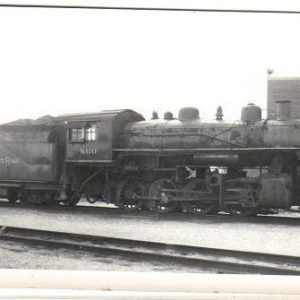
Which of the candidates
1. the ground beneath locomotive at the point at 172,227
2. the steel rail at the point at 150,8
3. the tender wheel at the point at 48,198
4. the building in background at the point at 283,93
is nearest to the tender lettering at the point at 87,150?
the tender wheel at the point at 48,198

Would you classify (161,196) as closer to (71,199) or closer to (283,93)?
(71,199)

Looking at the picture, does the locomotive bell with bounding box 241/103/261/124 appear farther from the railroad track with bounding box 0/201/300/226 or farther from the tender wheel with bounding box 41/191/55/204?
the tender wheel with bounding box 41/191/55/204

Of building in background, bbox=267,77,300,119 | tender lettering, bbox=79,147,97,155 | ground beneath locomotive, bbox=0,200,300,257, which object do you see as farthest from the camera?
tender lettering, bbox=79,147,97,155

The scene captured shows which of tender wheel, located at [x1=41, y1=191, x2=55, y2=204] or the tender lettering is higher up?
the tender lettering

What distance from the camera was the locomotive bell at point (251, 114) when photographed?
31.8 feet

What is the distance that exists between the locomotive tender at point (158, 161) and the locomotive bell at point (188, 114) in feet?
0.08

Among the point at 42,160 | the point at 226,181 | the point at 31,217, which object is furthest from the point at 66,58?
the point at 42,160

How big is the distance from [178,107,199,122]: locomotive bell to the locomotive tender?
0.08ft

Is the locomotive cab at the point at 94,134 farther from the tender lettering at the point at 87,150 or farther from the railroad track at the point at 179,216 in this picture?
the railroad track at the point at 179,216

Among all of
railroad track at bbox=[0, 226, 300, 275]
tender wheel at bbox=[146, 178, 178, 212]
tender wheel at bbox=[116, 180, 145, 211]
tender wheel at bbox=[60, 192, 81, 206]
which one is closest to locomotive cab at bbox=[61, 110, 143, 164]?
tender wheel at bbox=[116, 180, 145, 211]

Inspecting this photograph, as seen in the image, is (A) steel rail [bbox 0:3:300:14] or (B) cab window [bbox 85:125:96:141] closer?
(A) steel rail [bbox 0:3:300:14]

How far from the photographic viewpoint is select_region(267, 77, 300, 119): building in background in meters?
6.21

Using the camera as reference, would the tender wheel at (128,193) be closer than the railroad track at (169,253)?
No

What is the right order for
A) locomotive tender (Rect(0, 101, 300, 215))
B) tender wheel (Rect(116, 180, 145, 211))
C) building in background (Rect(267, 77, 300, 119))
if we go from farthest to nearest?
tender wheel (Rect(116, 180, 145, 211)), locomotive tender (Rect(0, 101, 300, 215)), building in background (Rect(267, 77, 300, 119))
